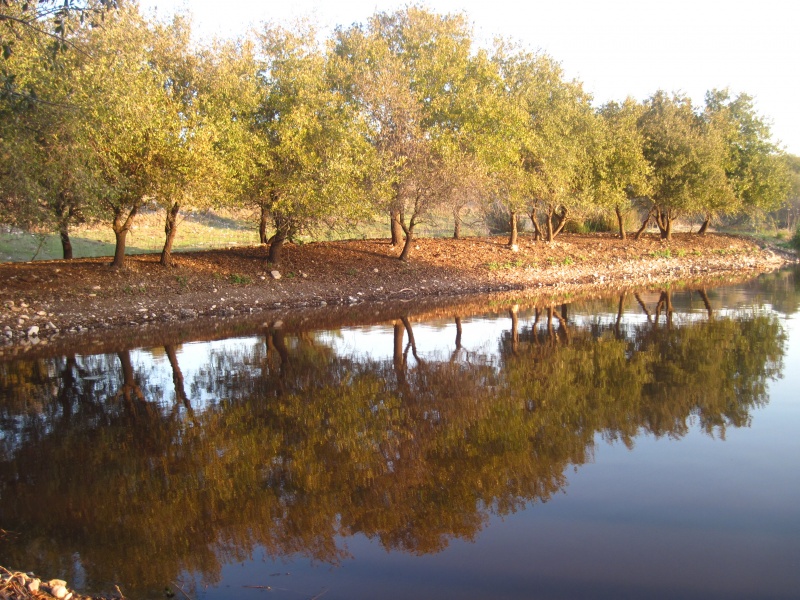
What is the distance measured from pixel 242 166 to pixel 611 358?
14.8m

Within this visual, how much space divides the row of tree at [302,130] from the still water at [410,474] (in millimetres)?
6801

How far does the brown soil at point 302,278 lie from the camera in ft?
68.3

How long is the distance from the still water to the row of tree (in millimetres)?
6801

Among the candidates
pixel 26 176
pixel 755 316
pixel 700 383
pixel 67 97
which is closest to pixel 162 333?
pixel 26 176

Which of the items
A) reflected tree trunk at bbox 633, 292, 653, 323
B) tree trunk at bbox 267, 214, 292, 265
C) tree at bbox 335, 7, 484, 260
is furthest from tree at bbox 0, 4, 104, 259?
reflected tree trunk at bbox 633, 292, 653, 323

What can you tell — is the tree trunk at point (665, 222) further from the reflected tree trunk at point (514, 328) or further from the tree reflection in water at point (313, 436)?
the tree reflection in water at point (313, 436)

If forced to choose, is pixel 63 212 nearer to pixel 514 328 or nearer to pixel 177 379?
pixel 177 379

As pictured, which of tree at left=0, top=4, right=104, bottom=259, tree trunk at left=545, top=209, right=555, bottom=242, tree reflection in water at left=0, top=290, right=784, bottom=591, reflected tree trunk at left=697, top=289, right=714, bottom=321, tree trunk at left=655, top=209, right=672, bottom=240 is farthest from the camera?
tree trunk at left=655, top=209, right=672, bottom=240

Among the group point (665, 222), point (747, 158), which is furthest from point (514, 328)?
point (747, 158)

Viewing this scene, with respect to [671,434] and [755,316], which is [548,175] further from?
[671,434]

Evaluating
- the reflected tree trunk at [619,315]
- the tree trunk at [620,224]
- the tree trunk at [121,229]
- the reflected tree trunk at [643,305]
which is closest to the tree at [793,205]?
the tree trunk at [620,224]

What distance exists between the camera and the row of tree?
58.4 ft

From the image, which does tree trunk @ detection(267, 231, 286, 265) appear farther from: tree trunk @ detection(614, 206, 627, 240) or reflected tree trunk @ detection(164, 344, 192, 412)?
tree trunk @ detection(614, 206, 627, 240)

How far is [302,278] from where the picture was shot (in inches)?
1081
